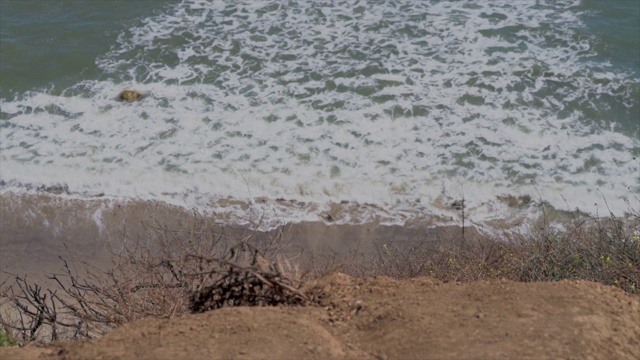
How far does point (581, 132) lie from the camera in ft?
52.1

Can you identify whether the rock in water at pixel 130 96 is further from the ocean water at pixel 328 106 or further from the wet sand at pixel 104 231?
the wet sand at pixel 104 231

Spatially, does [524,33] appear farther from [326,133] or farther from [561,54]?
[326,133]

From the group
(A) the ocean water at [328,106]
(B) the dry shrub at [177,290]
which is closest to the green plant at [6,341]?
(B) the dry shrub at [177,290]

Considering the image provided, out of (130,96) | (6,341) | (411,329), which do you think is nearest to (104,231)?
(130,96)

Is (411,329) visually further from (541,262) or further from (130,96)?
(130,96)

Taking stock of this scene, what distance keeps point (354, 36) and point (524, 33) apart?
3.79 meters

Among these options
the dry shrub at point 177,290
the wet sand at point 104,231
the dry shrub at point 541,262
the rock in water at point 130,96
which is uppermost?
the dry shrub at point 177,290

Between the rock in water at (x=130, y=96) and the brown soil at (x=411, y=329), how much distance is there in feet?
36.3

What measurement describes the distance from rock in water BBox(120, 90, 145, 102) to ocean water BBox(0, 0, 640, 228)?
18 centimetres

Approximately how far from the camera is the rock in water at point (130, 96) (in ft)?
56.0

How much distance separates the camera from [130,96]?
17.1m

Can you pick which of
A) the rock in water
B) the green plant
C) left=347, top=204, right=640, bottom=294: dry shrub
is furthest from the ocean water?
the green plant

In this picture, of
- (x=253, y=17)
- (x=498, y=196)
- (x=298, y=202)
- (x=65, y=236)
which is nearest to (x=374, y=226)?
(x=298, y=202)

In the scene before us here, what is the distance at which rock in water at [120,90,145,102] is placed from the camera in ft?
56.0
